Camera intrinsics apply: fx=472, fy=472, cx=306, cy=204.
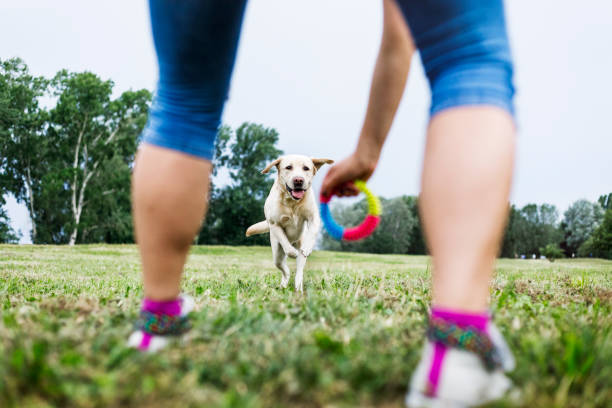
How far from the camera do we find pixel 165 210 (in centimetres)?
139

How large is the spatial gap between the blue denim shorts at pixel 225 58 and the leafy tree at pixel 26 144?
1533 inches

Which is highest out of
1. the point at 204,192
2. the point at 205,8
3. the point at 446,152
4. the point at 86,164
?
the point at 86,164

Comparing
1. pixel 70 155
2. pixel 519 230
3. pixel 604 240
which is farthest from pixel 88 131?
pixel 519 230

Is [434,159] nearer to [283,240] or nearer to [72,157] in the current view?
[283,240]

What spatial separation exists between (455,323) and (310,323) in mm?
1028

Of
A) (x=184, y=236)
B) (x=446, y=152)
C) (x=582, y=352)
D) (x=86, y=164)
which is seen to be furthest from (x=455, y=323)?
(x=86, y=164)

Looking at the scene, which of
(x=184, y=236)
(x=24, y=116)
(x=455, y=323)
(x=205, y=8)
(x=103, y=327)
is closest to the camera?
(x=455, y=323)

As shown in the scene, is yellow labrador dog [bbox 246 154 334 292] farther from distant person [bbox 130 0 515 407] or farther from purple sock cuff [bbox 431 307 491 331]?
purple sock cuff [bbox 431 307 491 331]

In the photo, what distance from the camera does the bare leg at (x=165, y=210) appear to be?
140 cm

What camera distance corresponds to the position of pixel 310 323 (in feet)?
6.66

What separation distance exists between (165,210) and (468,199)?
843 millimetres

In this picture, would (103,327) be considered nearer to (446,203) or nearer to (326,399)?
(326,399)

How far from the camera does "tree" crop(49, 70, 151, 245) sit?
35.4m

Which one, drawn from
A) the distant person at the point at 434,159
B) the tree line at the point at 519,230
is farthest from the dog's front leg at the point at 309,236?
the tree line at the point at 519,230
